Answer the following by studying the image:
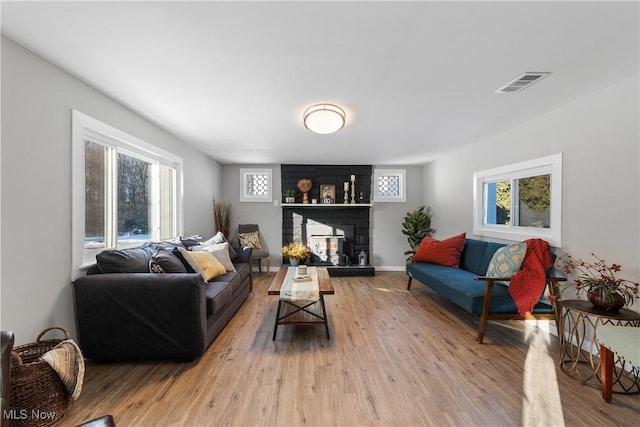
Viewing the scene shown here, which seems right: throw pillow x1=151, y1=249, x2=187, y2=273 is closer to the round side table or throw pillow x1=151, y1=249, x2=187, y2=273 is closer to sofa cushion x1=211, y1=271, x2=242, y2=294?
sofa cushion x1=211, y1=271, x2=242, y2=294

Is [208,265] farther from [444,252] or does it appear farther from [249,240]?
[444,252]

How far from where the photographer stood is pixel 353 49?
1801 mm

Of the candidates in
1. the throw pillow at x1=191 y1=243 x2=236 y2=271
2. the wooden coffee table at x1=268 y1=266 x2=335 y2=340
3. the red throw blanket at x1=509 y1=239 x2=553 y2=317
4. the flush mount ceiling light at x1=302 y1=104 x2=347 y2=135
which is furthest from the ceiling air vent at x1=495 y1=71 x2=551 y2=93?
the throw pillow at x1=191 y1=243 x2=236 y2=271

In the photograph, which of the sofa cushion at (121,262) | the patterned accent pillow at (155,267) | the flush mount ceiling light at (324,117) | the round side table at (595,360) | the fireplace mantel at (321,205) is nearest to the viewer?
the round side table at (595,360)

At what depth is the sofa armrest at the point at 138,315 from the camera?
85.4 inches

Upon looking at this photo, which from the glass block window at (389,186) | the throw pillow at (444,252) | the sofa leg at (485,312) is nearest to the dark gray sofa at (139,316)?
the sofa leg at (485,312)

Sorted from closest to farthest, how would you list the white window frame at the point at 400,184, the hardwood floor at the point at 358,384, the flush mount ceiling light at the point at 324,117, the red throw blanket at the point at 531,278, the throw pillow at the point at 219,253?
the hardwood floor at the point at 358,384
the red throw blanket at the point at 531,278
the flush mount ceiling light at the point at 324,117
the throw pillow at the point at 219,253
the white window frame at the point at 400,184

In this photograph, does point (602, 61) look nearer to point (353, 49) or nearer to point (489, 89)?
point (489, 89)

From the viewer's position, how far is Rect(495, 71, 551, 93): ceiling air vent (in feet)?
6.98

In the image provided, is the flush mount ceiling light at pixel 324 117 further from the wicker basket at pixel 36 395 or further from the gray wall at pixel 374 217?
the gray wall at pixel 374 217

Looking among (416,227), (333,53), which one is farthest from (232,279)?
(416,227)

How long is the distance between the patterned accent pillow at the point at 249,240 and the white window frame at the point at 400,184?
263cm

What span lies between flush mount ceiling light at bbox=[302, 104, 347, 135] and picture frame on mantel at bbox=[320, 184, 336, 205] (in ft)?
9.73

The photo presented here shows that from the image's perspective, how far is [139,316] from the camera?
220 centimetres
